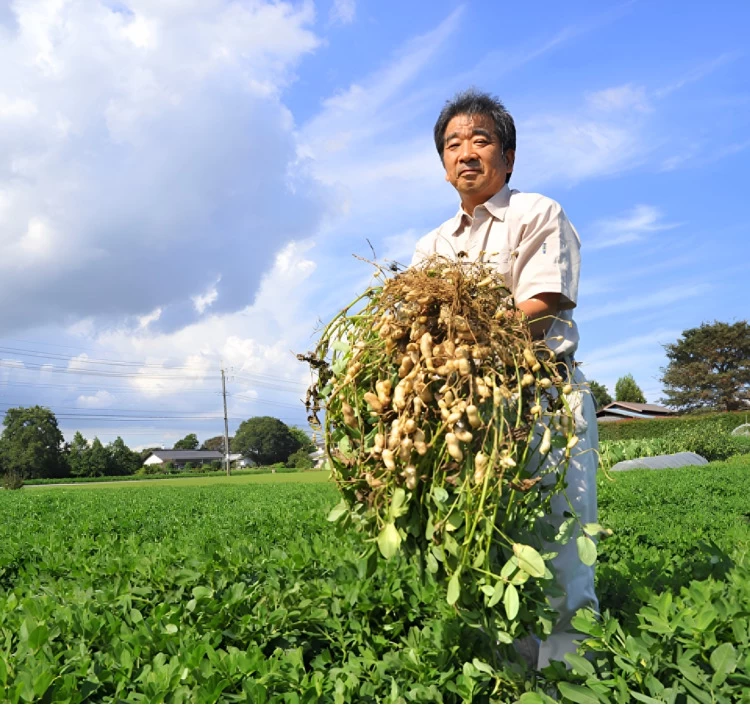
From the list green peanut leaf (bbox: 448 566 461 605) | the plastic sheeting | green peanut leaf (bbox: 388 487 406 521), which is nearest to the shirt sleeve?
green peanut leaf (bbox: 388 487 406 521)

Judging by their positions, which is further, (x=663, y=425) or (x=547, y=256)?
(x=663, y=425)

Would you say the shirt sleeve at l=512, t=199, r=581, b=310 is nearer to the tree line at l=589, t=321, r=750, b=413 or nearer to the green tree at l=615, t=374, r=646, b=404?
the tree line at l=589, t=321, r=750, b=413

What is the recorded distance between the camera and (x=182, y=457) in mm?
101250

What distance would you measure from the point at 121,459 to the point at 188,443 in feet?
126

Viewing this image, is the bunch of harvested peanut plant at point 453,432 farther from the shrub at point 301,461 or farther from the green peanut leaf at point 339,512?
the shrub at point 301,461

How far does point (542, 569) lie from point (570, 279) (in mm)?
1305

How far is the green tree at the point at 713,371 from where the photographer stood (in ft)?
175

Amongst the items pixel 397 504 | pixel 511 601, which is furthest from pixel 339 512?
pixel 511 601

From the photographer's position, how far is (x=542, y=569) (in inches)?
84.9

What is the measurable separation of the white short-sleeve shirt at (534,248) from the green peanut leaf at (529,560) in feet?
3.03

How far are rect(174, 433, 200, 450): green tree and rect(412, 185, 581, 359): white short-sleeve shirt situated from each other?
109m

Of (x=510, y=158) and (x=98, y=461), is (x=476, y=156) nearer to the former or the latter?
(x=510, y=158)

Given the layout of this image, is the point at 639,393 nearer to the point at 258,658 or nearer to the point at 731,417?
the point at 731,417

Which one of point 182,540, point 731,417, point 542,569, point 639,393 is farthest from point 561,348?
point 639,393
